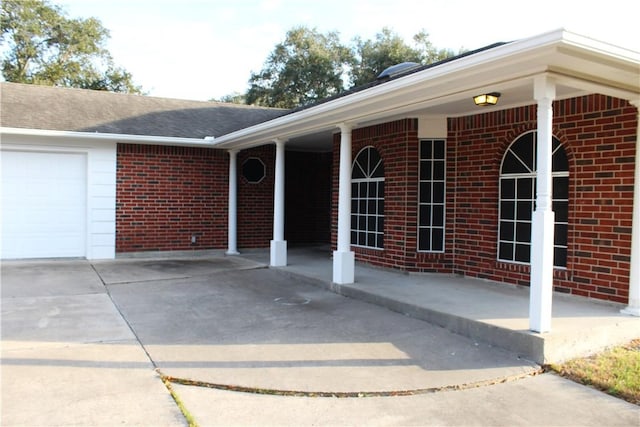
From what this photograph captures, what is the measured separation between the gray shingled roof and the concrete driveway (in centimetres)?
495

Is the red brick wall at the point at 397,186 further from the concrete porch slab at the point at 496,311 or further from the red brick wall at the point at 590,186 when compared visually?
the red brick wall at the point at 590,186

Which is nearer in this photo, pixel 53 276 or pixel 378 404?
pixel 378 404

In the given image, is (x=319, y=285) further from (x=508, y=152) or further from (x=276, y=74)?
(x=276, y=74)

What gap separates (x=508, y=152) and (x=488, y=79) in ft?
9.15

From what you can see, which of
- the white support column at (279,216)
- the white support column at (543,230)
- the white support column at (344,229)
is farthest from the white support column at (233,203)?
the white support column at (543,230)

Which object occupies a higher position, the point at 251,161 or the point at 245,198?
the point at 251,161

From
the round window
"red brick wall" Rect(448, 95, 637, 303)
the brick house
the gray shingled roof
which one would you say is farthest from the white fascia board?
"red brick wall" Rect(448, 95, 637, 303)

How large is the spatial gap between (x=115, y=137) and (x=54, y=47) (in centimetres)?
2373

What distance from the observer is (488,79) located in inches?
211

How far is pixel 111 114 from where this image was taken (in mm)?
12469

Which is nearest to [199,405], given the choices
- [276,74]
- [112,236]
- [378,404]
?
[378,404]

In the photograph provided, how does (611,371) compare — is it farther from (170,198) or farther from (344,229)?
(170,198)

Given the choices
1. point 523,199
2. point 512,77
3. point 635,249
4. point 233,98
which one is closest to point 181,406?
point 512,77

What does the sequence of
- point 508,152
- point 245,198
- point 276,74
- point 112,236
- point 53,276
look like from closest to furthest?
point 508,152 < point 53,276 < point 112,236 < point 245,198 < point 276,74
